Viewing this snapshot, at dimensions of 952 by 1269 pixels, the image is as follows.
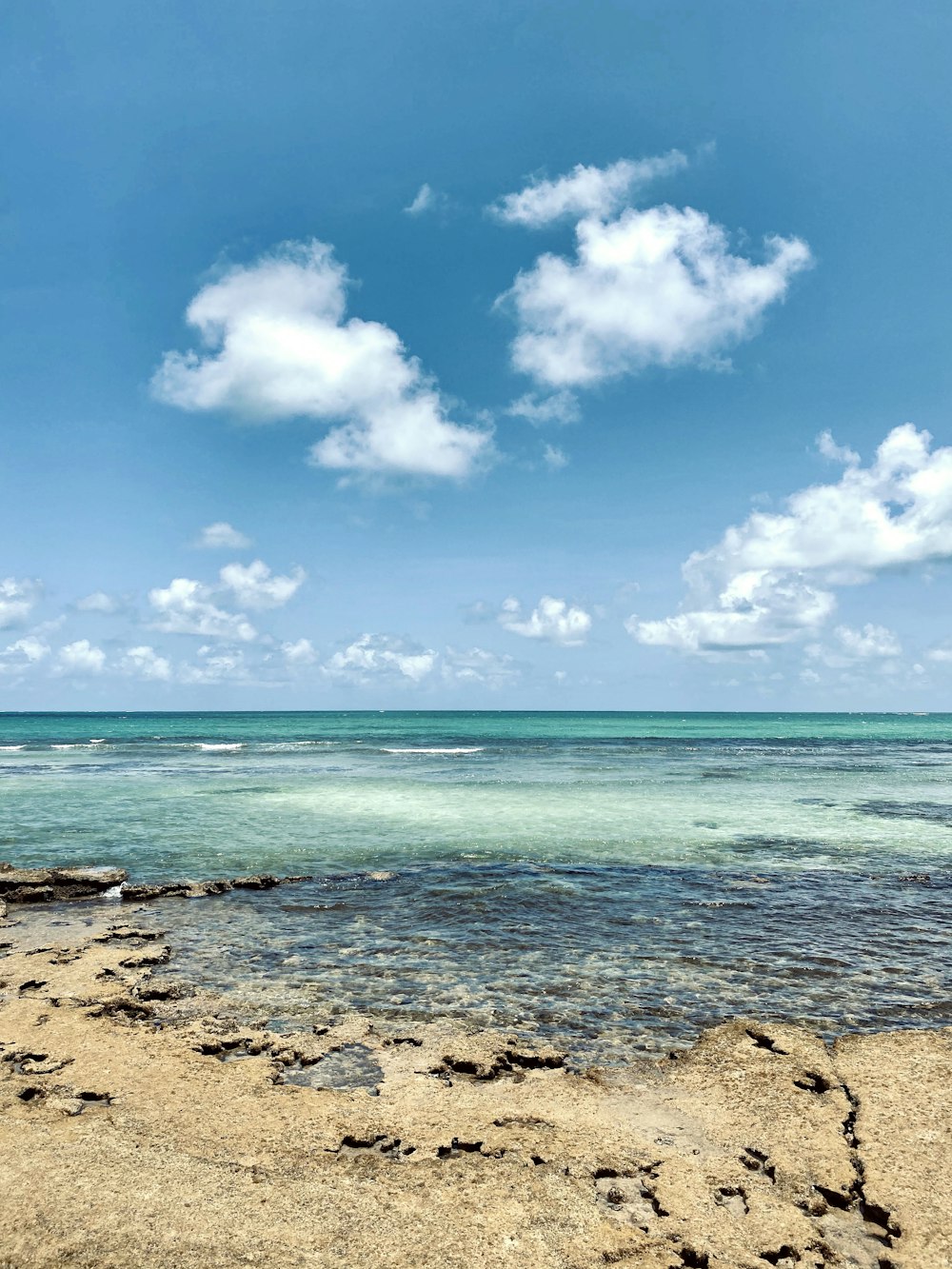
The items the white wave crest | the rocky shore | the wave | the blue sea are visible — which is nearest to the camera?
the rocky shore

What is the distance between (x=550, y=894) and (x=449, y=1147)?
8686 mm

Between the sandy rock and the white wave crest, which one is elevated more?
the sandy rock

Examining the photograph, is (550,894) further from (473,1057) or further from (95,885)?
(95,885)

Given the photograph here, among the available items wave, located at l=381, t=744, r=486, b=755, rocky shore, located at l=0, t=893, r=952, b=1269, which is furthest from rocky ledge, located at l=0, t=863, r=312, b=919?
wave, located at l=381, t=744, r=486, b=755

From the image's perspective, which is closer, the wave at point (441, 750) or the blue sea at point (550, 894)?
the blue sea at point (550, 894)

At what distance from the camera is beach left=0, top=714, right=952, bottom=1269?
4910 millimetres

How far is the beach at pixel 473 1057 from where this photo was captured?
4.91 metres

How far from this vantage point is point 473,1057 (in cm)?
737

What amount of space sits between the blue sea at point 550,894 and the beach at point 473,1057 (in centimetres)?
9

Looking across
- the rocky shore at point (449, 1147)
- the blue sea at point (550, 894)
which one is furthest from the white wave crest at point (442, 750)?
the rocky shore at point (449, 1147)

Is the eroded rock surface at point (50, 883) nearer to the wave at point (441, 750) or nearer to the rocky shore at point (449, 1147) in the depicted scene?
the rocky shore at point (449, 1147)

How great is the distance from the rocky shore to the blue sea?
0.87 meters

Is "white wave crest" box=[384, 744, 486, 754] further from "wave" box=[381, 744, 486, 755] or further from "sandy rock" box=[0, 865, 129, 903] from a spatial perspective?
"sandy rock" box=[0, 865, 129, 903]

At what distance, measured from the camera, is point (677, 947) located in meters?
11.1
